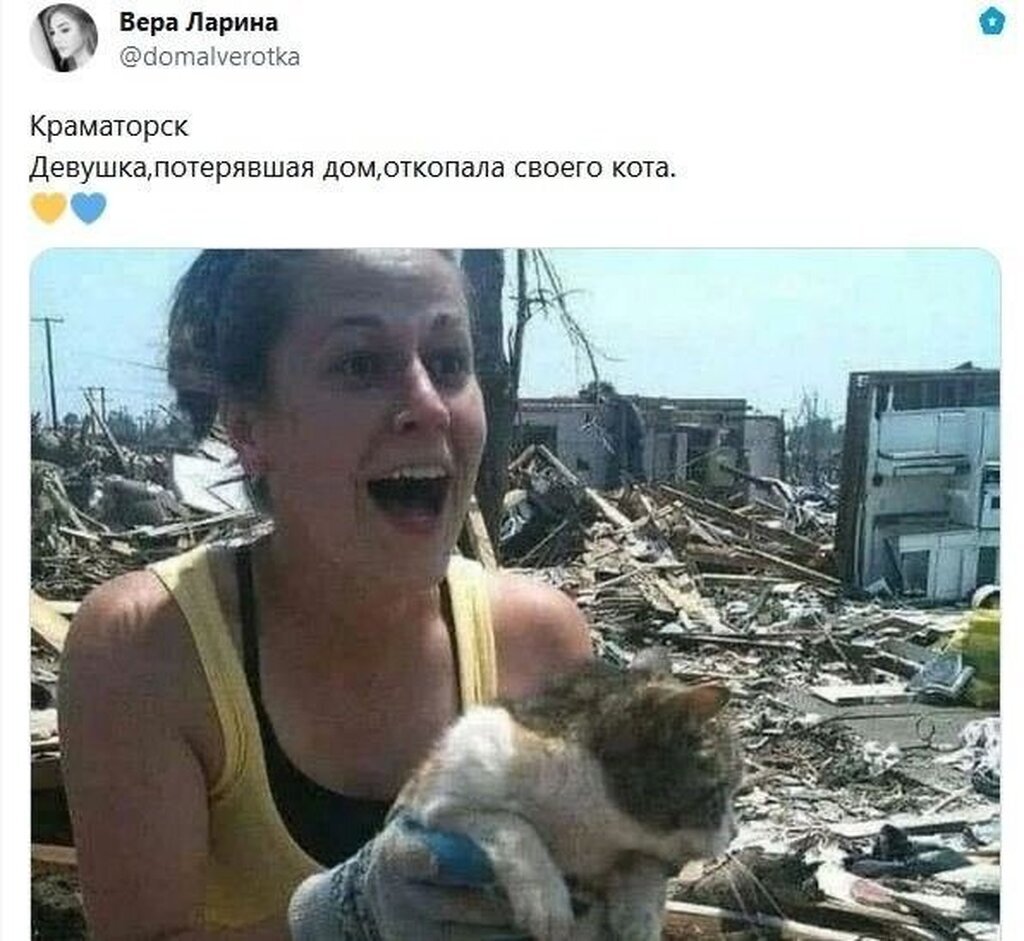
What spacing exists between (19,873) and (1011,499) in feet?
3.35

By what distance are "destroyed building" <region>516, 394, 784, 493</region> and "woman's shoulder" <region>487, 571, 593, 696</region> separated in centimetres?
12

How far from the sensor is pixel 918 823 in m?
1.43

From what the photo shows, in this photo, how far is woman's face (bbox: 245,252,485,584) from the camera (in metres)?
1.36

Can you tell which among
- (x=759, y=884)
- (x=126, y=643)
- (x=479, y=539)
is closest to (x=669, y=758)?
(x=759, y=884)

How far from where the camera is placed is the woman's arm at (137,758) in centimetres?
137
